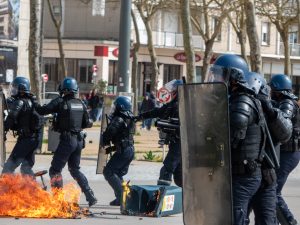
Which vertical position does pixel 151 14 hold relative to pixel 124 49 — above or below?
above

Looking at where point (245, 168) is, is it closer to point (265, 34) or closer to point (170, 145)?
point (170, 145)

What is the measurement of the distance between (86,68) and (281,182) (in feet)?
160

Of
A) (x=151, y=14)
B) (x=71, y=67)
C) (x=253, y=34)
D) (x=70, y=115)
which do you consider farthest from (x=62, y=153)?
(x=71, y=67)

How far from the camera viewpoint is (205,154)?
21.9ft

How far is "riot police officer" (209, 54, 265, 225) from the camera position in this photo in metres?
6.64

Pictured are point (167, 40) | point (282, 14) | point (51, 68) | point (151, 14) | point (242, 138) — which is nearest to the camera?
point (242, 138)

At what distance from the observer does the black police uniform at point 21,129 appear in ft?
38.9

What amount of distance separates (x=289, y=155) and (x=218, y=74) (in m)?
2.98

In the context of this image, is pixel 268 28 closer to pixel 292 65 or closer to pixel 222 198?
pixel 292 65

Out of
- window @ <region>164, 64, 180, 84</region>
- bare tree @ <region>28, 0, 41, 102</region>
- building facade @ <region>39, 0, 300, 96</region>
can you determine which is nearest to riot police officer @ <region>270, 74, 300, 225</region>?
bare tree @ <region>28, 0, 41, 102</region>

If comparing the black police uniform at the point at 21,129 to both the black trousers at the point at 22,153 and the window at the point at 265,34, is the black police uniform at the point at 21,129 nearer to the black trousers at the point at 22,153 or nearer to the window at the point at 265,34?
the black trousers at the point at 22,153

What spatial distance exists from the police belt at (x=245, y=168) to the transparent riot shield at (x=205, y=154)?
0.56ft

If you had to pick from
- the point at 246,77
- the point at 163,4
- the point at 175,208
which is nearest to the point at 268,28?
the point at 163,4

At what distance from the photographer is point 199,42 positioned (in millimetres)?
61344
